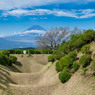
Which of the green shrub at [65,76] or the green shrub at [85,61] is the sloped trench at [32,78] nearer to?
the green shrub at [65,76]

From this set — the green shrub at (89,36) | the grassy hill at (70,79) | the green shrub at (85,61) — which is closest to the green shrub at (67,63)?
the grassy hill at (70,79)

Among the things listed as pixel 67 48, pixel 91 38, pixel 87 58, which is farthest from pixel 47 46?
pixel 87 58

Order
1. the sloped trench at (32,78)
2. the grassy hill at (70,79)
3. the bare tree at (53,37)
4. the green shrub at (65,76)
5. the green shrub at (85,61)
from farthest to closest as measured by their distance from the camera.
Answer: the bare tree at (53,37) → the green shrub at (65,76) → the sloped trench at (32,78) → the green shrub at (85,61) → the grassy hill at (70,79)

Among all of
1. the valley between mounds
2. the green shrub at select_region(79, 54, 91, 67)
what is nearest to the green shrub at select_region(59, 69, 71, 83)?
the valley between mounds

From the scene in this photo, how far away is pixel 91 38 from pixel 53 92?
12.6 m

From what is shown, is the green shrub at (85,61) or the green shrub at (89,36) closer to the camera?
the green shrub at (85,61)

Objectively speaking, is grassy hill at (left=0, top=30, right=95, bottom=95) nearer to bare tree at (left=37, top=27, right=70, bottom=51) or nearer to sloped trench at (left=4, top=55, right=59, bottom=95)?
sloped trench at (left=4, top=55, right=59, bottom=95)

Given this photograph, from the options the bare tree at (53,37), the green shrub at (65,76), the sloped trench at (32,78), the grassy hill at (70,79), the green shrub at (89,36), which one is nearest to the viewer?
the grassy hill at (70,79)

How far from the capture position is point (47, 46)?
2325 inches

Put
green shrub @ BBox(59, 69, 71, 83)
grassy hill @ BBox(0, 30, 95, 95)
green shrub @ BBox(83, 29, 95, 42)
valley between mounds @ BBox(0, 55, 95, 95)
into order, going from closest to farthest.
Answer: valley between mounds @ BBox(0, 55, 95, 95) < grassy hill @ BBox(0, 30, 95, 95) < green shrub @ BBox(59, 69, 71, 83) < green shrub @ BBox(83, 29, 95, 42)

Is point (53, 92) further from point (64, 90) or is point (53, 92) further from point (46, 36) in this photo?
point (46, 36)

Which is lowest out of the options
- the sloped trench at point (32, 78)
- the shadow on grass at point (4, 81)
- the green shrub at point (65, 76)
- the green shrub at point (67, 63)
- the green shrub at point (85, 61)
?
the sloped trench at point (32, 78)

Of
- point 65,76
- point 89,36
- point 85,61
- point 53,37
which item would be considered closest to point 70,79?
point 65,76

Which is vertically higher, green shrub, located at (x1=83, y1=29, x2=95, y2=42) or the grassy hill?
green shrub, located at (x1=83, y1=29, x2=95, y2=42)
